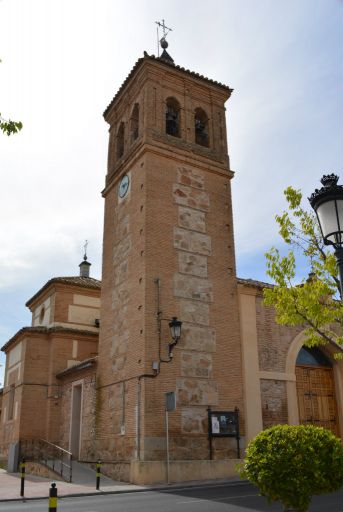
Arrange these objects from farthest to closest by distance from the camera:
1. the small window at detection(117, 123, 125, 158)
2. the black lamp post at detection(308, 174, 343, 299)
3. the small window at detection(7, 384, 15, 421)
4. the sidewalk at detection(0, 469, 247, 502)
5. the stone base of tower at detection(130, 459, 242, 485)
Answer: the small window at detection(7, 384, 15, 421)
the small window at detection(117, 123, 125, 158)
the stone base of tower at detection(130, 459, 242, 485)
the sidewalk at detection(0, 469, 247, 502)
the black lamp post at detection(308, 174, 343, 299)

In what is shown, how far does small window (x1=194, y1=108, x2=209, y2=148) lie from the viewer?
21.4 metres

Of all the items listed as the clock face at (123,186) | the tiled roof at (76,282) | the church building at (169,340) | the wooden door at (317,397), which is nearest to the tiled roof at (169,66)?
the church building at (169,340)

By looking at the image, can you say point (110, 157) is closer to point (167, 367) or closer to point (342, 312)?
point (167, 367)

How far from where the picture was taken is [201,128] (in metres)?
21.5

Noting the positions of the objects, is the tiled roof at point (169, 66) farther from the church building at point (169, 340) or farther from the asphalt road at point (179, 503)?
the asphalt road at point (179, 503)

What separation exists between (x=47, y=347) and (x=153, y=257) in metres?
9.08

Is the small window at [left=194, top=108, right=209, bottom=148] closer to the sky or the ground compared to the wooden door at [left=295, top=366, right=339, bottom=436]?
closer to the sky

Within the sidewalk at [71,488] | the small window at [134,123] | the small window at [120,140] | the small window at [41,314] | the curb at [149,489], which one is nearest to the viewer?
the curb at [149,489]

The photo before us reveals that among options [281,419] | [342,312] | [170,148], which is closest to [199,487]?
[281,419]

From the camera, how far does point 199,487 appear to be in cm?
1332

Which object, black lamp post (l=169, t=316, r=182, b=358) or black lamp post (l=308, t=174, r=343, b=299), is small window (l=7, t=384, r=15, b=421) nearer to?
black lamp post (l=169, t=316, r=182, b=358)

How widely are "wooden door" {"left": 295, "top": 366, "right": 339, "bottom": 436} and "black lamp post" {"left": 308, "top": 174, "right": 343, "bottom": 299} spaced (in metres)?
14.3

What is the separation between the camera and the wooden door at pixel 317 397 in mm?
18672

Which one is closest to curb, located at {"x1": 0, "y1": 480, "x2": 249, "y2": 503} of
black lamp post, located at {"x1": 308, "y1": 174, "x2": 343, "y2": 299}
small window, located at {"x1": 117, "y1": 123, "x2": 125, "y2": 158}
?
black lamp post, located at {"x1": 308, "y1": 174, "x2": 343, "y2": 299}
